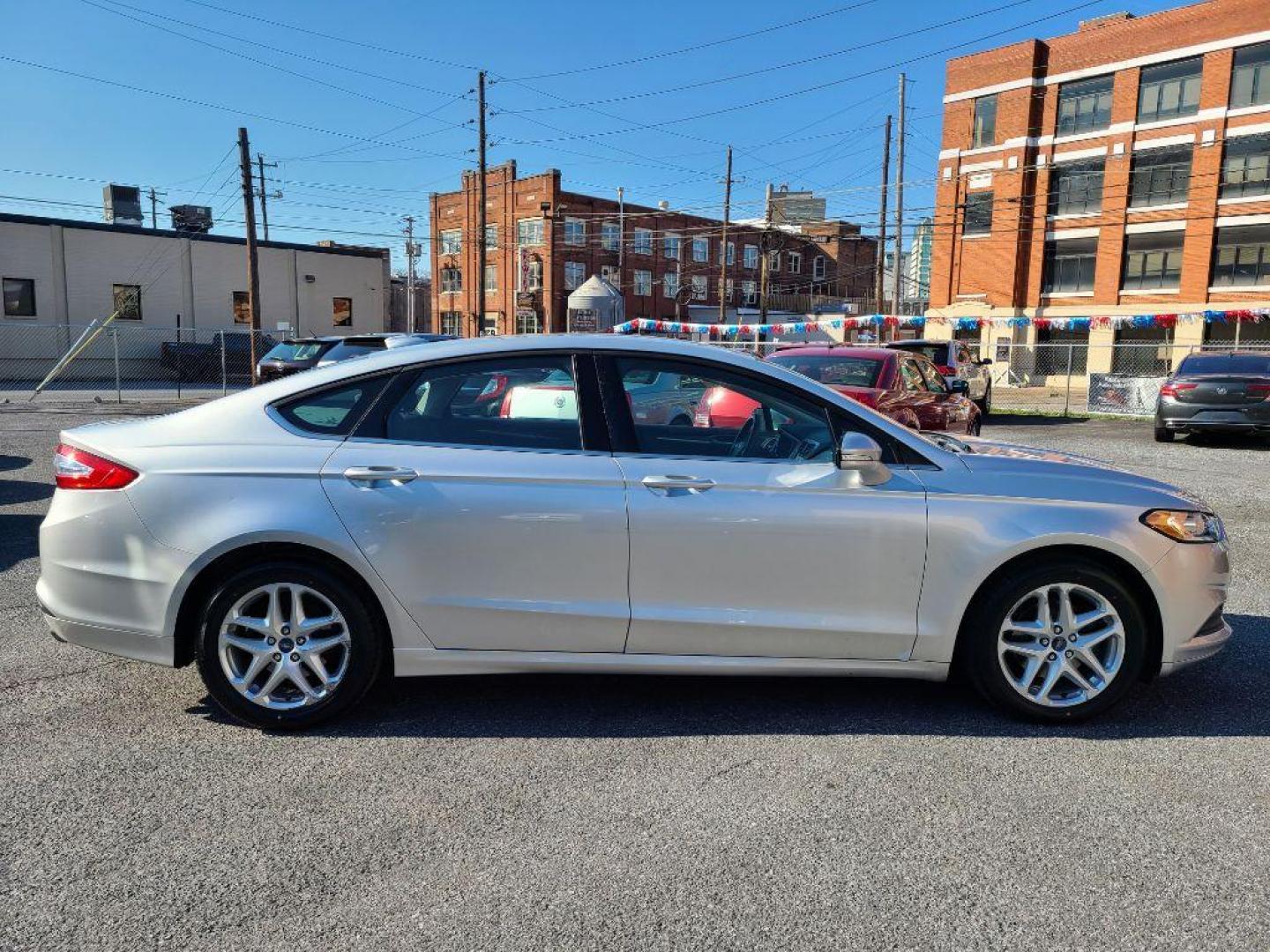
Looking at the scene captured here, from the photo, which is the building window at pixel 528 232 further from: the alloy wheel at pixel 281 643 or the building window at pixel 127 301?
the alloy wheel at pixel 281 643

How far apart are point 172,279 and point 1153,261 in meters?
44.8

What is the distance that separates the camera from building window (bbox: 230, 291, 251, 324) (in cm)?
4244

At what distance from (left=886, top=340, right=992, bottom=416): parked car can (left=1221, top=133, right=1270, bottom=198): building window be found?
87.8 ft

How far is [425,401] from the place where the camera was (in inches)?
151

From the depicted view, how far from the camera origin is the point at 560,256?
2280 inches

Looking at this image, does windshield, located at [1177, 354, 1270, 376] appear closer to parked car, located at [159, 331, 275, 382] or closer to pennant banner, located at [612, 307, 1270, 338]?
pennant banner, located at [612, 307, 1270, 338]

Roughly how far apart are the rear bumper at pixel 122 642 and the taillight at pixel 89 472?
570 mm

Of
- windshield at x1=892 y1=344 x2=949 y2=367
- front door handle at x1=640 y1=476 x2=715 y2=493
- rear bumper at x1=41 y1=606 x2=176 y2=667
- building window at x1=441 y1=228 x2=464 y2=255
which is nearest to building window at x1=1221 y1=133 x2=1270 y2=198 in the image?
windshield at x1=892 y1=344 x2=949 y2=367

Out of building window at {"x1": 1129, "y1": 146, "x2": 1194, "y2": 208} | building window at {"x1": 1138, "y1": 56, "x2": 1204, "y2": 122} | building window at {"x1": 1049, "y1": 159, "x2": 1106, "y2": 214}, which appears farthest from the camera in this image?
building window at {"x1": 1049, "y1": 159, "x2": 1106, "y2": 214}

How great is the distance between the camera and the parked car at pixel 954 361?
64.1 ft

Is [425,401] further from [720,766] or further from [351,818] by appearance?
[720,766]

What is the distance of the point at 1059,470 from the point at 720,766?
192cm

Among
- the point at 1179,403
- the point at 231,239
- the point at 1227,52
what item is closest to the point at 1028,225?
the point at 1227,52

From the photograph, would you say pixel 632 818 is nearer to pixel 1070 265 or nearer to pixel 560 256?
pixel 1070 265
